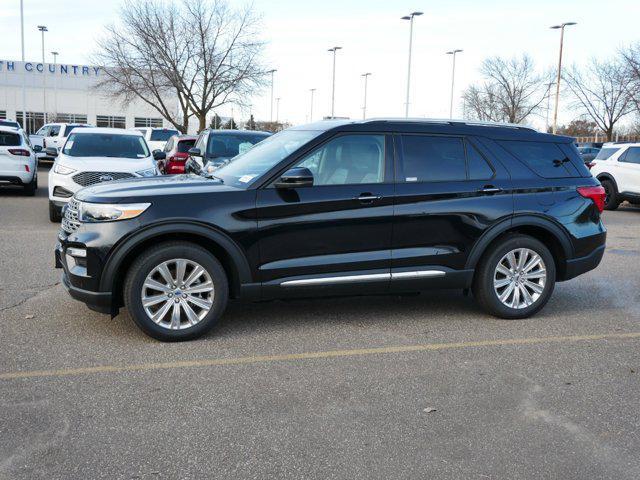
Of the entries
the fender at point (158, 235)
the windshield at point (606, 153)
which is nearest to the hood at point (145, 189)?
the fender at point (158, 235)

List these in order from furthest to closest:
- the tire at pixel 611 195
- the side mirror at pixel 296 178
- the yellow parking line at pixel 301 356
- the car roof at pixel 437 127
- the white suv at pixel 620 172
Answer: the tire at pixel 611 195
the white suv at pixel 620 172
the car roof at pixel 437 127
the side mirror at pixel 296 178
the yellow parking line at pixel 301 356

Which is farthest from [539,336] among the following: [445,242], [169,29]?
[169,29]

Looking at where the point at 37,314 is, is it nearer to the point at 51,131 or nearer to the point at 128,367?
the point at 128,367

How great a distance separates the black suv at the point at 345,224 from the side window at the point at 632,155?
1199 cm

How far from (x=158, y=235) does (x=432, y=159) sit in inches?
96.0

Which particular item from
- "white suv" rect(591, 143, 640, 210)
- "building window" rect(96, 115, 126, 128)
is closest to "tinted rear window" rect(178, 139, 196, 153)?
"white suv" rect(591, 143, 640, 210)

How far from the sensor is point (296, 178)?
210 inches

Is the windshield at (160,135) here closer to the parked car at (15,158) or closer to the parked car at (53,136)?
the parked car at (53,136)

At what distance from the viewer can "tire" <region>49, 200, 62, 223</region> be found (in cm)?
1195

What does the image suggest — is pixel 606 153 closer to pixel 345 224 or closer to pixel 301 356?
pixel 345 224

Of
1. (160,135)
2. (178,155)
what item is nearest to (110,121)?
(160,135)

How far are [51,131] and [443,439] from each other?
3077 centimetres

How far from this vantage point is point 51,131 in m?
31.0

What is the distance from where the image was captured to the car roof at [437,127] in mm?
5832
